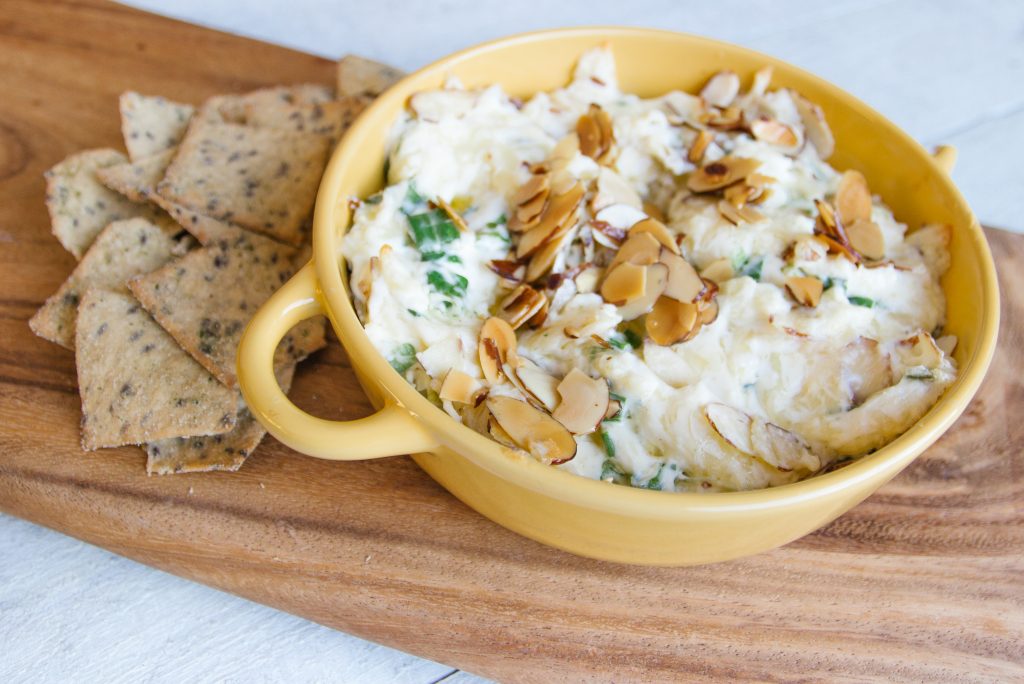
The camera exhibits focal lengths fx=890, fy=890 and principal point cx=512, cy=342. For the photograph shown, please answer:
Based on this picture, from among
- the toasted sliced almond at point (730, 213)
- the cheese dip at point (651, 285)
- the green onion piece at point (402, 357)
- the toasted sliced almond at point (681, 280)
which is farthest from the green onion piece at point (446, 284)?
the toasted sliced almond at point (730, 213)

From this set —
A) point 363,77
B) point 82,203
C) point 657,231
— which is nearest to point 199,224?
point 82,203

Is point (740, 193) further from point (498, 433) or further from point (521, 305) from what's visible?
point (498, 433)

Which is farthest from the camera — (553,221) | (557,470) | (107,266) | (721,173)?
(107,266)

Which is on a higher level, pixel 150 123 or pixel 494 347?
pixel 150 123

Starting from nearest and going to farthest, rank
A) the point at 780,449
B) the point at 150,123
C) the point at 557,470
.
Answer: the point at 557,470
the point at 780,449
the point at 150,123

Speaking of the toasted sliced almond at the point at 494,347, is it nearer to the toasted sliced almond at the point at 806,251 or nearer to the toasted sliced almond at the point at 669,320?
the toasted sliced almond at the point at 669,320

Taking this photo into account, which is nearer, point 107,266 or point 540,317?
point 540,317

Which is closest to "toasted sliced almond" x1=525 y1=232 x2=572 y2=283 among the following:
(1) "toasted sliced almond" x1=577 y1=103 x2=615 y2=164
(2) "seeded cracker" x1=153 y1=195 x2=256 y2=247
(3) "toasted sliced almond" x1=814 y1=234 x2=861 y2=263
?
(1) "toasted sliced almond" x1=577 y1=103 x2=615 y2=164
